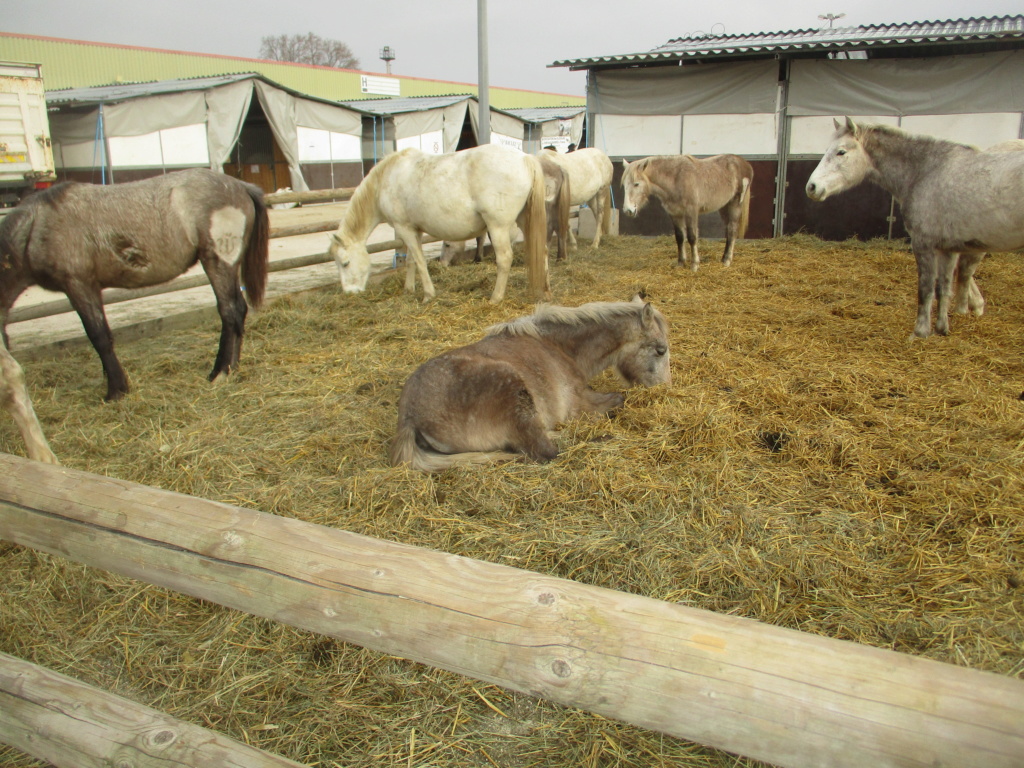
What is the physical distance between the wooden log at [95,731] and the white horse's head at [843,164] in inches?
265

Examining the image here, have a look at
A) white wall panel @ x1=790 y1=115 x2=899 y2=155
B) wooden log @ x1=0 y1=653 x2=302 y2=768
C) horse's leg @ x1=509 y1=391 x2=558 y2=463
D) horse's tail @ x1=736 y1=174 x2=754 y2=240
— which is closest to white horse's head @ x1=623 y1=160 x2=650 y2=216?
horse's tail @ x1=736 y1=174 x2=754 y2=240

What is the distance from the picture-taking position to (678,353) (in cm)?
555

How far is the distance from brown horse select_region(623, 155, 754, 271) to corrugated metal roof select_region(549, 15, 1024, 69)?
110 inches

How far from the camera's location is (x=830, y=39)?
12.8m

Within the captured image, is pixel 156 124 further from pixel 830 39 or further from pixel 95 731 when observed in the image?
pixel 95 731

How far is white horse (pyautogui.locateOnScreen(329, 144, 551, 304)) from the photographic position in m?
7.37

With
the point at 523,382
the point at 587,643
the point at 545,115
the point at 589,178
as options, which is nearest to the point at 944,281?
the point at 523,382

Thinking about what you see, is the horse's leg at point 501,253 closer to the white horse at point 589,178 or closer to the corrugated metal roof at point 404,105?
the white horse at point 589,178

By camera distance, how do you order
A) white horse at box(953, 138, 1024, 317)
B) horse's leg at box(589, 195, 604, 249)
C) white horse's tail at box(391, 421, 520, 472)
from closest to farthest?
white horse's tail at box(391, 421, 520, 472)
white horse at box(953, 138, 1024, 317)
horse's leg at box(589, 195, 604, 249)

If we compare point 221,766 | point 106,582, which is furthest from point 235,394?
point 221,766

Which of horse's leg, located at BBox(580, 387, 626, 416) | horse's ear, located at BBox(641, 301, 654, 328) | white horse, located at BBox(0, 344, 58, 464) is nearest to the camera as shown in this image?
white horse, located at BBox(0, 344, 58, 464)

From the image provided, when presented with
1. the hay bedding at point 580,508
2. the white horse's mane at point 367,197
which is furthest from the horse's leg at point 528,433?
the white horse's mane at point 367,197

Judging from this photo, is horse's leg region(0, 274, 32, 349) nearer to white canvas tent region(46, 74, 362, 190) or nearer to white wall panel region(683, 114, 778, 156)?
white wall panel region(683, 114, 778, 156)

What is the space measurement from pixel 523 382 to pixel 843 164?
180 inches
